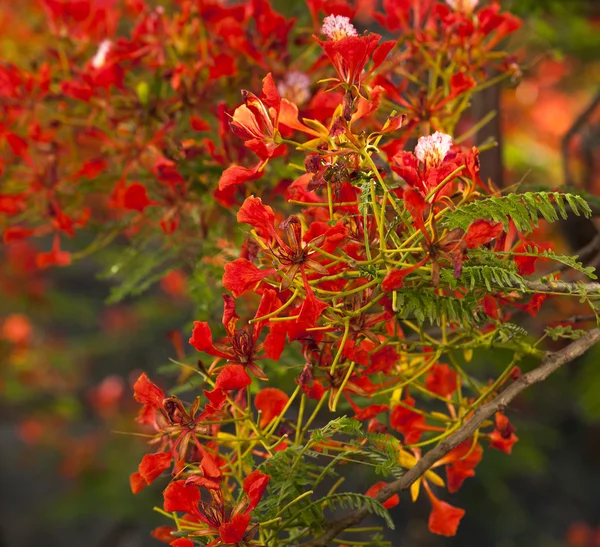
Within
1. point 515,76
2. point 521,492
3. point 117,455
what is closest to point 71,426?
point 117,455

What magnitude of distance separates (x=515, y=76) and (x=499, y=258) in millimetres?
532

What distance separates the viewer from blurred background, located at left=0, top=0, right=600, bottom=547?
10.5 ft

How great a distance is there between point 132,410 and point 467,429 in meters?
3.84

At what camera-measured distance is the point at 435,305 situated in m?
0.85

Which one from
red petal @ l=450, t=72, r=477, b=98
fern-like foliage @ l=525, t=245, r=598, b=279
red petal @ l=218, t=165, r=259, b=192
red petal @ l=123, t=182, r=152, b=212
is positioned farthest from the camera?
red petal @ l=123, t=182, r=152, b=212

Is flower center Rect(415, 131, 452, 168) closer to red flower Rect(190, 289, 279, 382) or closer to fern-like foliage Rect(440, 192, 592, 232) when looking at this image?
fern-like foliage Rect(440, 192, 592, 232)

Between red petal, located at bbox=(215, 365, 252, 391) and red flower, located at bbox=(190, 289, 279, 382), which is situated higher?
red flower, located at bbox=(190, 289, 279, 382)

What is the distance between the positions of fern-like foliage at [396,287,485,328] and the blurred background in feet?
5.97

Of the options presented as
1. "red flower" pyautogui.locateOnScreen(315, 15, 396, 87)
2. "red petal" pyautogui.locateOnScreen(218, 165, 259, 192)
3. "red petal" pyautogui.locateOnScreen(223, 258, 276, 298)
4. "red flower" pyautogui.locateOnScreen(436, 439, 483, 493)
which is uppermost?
"red flower" pyautogui.locateOnScreen(315, 15, 396, 87)

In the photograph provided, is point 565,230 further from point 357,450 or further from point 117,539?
point 117,539

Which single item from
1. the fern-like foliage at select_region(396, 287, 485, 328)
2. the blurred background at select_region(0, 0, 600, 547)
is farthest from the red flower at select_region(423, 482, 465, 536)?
the blurred background at select_region(0, 0, 600, 547)

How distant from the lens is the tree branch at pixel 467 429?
2.73 feet

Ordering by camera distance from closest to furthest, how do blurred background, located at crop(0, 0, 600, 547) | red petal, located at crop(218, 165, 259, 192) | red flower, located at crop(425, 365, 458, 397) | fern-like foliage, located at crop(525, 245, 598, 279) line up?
fern-like foliage, located at crop(525, 245, 598, 279), red petal, located at crop(218, 165, 259, 192), red flower, located at crop(425, 365, 458, 397), blurred background, located at crop(0, 0, 600, 547)

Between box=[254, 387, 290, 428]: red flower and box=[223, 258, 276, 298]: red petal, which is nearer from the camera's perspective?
box=[223, 258, 276, 298]: red petal
